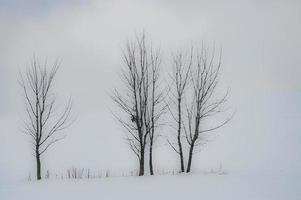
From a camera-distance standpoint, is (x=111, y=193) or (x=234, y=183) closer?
(x=111, y=193)

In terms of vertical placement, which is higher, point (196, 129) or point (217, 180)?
point (196, 129)

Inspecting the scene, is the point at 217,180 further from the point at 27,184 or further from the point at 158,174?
the point at 27,184

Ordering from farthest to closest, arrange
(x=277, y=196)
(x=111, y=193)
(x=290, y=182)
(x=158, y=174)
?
(x=158, y=174) → (x=290, y=182) → (x=111, y=193) → (x=277, y=196)

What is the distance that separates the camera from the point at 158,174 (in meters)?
18.8

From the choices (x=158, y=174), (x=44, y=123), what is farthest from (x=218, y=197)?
(x=44, y=123)

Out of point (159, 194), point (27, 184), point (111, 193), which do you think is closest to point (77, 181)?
point (27, 184)

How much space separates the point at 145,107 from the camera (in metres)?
19.9

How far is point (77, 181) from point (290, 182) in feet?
28.6

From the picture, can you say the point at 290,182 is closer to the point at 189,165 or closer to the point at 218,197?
the point at 218,197

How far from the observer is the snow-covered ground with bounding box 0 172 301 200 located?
13.3m

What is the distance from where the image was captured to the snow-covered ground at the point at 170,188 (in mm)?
13281

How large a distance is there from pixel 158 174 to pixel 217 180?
3.49 metres

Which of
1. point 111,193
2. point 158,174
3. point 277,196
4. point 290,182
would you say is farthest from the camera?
point 158,174

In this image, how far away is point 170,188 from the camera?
1464 centimetres
